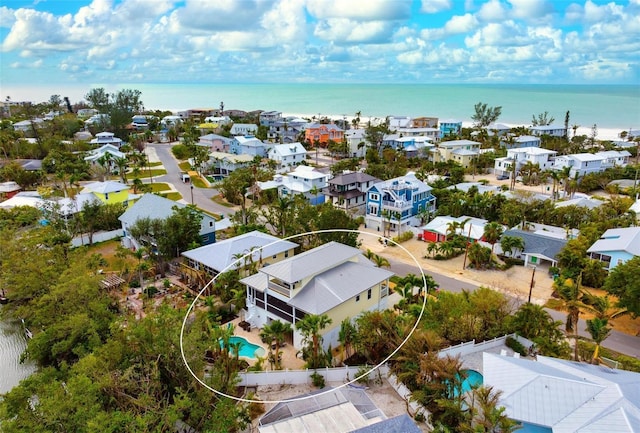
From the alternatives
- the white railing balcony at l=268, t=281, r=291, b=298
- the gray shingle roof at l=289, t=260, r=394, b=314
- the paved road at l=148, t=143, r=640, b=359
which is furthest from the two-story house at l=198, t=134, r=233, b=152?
the white railing balcony at l=268, t=281, r=291, b=298

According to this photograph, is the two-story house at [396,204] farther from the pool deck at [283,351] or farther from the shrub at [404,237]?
the pool deck at [283,351]

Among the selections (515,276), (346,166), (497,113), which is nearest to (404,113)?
(497,113)

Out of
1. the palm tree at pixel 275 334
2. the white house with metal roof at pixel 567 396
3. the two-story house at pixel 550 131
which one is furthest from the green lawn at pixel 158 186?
the two-story house at pixel 550 131

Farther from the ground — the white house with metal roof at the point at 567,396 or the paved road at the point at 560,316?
the white house with metal roof at the point at 567,396

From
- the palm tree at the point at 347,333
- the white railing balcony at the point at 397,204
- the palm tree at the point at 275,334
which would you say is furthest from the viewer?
the white railing balcony at the point at 397,204

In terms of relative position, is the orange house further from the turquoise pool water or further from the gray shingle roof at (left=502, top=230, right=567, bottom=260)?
the turquoise pool water

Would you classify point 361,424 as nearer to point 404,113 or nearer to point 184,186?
point 184,186

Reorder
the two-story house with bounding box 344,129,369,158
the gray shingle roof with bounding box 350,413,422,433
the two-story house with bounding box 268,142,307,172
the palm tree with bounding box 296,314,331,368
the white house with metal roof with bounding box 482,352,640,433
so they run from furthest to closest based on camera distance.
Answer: the two-story house with bounding box 344,129,369,158, the two-story house with bounding box 268,142,307,172, the palm tree with bounding box 296,314,331,368, the gray shingle roof with bounding box 350,413,422,433, the white house with metal roof with bounding box 482,352,640,433
